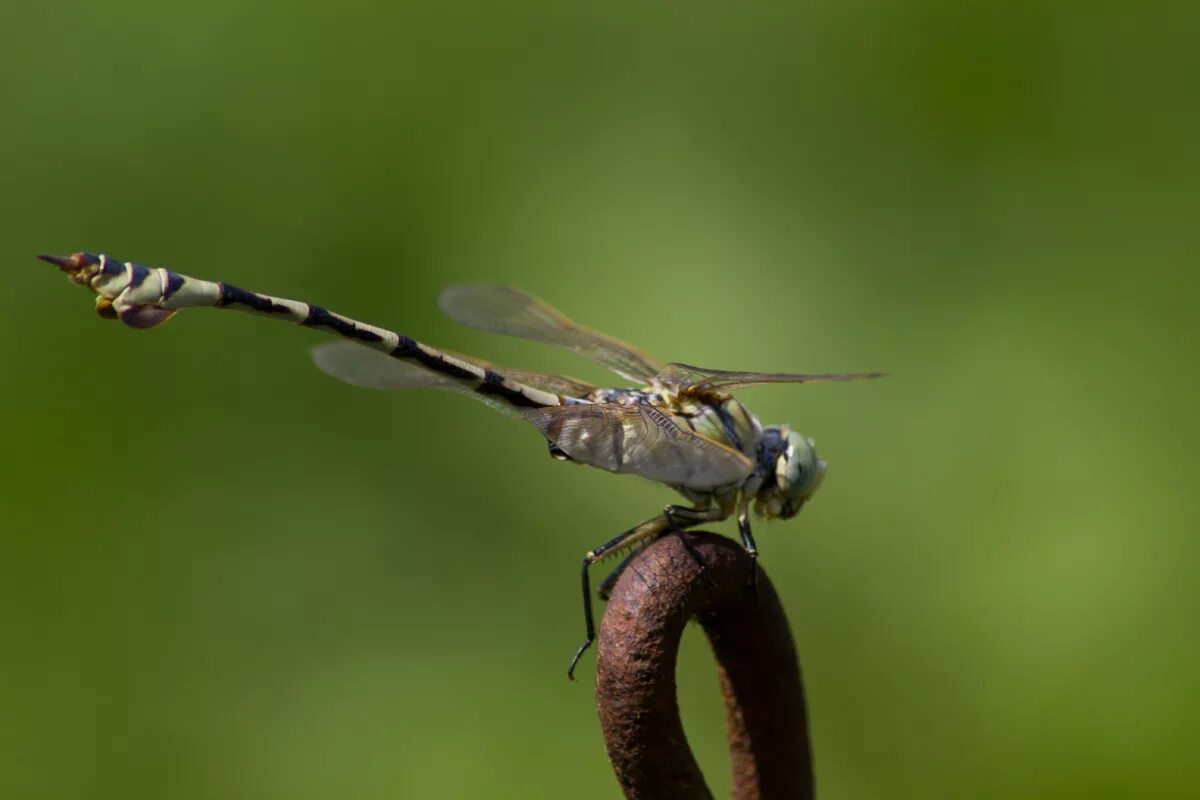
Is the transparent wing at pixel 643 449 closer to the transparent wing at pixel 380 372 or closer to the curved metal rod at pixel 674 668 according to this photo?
the transparent wing at pixel 380 372

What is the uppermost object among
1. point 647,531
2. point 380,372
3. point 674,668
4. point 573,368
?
point 573,368

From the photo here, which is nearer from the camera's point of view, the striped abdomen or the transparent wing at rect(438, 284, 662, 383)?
the striped abdomen

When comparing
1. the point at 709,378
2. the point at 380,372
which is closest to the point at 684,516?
the point at 709,378

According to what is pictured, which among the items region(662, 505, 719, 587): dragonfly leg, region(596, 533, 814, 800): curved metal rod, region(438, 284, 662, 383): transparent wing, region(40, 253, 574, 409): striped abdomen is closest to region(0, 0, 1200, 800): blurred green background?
region(438, 284, 662, 383): transparent wing

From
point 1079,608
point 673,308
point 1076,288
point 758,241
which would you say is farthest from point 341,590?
point 1076,288

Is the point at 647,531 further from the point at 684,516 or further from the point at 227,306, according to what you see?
the point at 227,306

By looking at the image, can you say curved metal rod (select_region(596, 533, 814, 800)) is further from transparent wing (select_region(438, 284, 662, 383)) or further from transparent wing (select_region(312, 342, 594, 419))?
transparent wing (select_region(438, 284, 662, 383))

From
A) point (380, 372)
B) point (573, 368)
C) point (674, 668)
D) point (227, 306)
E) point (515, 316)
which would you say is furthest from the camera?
point (573, 368)

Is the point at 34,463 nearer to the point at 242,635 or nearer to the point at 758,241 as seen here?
the point at 242,635
